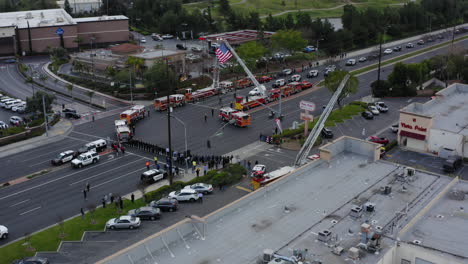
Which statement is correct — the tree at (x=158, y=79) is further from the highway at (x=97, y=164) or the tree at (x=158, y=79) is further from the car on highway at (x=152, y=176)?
the car on highway at (x=152, y=176)

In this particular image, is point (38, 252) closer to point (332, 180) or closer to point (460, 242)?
point (332, 180)

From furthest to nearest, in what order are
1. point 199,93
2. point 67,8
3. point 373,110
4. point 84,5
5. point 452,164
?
point 84,5, point 67,8, point 199,93, point 373,110, point 452,164

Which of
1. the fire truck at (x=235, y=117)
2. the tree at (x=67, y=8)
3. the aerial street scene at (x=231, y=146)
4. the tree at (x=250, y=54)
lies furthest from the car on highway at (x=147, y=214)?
the tree at (x=67, y=8)

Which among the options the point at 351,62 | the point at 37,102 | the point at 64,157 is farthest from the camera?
the point at 351,62

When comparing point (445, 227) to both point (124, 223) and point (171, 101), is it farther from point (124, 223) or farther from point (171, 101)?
point (171, 101)

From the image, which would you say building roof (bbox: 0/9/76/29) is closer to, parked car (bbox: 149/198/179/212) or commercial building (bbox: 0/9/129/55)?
commercial building (bbox: 0/9/129/55)

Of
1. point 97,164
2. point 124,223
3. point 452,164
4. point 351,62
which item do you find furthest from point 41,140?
point 351,62

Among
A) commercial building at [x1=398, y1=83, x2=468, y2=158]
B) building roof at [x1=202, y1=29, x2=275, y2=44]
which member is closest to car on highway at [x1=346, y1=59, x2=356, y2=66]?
building roof at [x1=202, y1=29, x2=275, y2=44]
